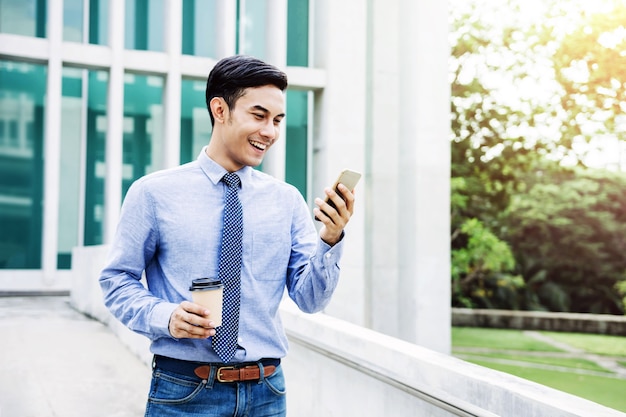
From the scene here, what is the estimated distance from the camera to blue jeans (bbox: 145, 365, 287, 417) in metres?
Result: 1.92

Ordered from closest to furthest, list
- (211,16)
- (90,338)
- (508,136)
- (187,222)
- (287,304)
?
1. (187,222)
2. (287,304)
3. (90,338)
4. (211,16)
5. (508,136)

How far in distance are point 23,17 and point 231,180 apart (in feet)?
40.6

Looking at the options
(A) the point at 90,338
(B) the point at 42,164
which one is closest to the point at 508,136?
(B) the point at 42,164

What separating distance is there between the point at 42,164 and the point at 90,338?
249 inches

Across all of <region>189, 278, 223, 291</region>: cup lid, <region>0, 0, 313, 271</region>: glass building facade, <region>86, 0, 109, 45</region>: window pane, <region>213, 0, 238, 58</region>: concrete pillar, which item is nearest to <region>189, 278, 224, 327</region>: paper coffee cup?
<region>189, 278, 223, 291</region>: cup lid

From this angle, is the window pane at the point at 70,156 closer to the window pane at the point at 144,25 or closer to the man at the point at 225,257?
the window pane at the point at 144,25

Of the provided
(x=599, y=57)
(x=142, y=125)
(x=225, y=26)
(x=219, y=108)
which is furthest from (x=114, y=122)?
(x=219, y=108)

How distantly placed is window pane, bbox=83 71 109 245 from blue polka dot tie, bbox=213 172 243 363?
1180 centimetres

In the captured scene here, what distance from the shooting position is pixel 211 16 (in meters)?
13.7

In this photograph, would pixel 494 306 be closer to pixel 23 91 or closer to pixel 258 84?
pixel 23 91

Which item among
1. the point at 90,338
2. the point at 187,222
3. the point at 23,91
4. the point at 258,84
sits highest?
the point at 23,91

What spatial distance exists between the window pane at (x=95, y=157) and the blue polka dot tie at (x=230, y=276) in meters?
11.8

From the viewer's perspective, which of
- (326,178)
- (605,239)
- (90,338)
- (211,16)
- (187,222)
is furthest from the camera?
(605,239)

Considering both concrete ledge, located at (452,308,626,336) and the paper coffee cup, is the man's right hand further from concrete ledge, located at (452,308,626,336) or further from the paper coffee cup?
concrete ledge, located at (452,308,626,336)
